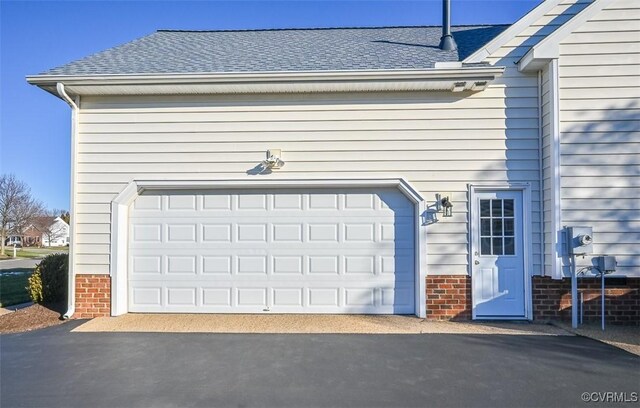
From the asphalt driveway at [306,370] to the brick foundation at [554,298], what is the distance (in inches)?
33.1

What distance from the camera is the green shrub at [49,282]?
267 inches

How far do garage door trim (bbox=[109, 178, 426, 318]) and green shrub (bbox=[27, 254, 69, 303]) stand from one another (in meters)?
1.37

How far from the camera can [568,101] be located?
5945 millimetres

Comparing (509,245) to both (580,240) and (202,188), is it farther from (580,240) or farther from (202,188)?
(202,188)

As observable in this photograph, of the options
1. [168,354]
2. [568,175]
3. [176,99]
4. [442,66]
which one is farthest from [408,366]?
[176,99]

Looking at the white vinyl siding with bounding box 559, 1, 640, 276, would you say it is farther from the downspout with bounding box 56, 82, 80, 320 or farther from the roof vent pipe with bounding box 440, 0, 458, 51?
the downspout with bounding box 56, 82, 80, 320

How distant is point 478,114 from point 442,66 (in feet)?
3.19

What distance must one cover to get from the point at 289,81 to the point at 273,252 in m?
2.80

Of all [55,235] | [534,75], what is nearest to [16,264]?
[534,75]

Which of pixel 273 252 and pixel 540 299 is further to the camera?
pixel 273 252

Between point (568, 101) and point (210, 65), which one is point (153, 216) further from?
point (568, 101)

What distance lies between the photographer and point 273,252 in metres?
6.46

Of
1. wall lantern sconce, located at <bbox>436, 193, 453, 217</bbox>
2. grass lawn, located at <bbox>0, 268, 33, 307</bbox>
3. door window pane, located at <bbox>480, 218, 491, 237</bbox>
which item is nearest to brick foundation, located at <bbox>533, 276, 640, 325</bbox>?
door window pane, located at <bbox>480, 218, 491, 237</bbox>

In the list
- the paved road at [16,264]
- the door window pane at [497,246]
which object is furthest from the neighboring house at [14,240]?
the door window pane at [497,246]
